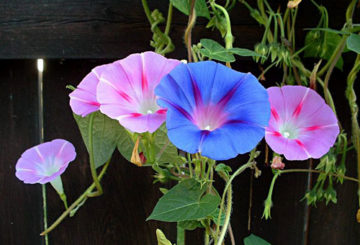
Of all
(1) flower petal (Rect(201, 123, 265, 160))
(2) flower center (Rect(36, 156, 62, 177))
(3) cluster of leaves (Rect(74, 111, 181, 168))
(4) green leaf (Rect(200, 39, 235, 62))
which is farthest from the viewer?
(2) flower center (Rect(36, 156, 62, 177))

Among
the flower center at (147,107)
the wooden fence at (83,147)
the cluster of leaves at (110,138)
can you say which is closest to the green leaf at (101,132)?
the cluster of leaves at (110,138)

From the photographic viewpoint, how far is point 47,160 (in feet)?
2.57

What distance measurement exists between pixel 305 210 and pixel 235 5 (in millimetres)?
514

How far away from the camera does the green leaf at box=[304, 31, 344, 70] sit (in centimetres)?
84

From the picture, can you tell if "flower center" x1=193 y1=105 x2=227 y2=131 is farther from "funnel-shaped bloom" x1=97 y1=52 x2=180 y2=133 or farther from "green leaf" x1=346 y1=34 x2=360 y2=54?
"green leaf" x1=346 y1=34 x2=360 y2=54

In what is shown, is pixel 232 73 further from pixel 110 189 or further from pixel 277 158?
pixel 110 189

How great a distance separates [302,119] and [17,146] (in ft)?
2.14

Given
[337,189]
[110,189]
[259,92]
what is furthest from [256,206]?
[259,92]

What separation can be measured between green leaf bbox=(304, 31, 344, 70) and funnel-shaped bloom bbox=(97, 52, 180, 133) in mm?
413

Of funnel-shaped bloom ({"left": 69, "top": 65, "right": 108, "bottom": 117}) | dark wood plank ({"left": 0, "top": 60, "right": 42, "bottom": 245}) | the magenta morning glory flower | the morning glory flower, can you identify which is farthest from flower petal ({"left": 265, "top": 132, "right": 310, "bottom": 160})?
dark wood plank ({"left": 0, "top": 60, "right": 42, "bottom": 245})

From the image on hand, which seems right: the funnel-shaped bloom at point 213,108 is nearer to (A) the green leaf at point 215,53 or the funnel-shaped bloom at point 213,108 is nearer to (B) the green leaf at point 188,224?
(A) the green leaf at point 215,53

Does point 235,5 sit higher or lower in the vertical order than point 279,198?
higher

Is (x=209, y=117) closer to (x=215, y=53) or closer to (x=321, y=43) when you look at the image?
(x=215, y=53)

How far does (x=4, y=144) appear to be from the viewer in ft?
3.23
